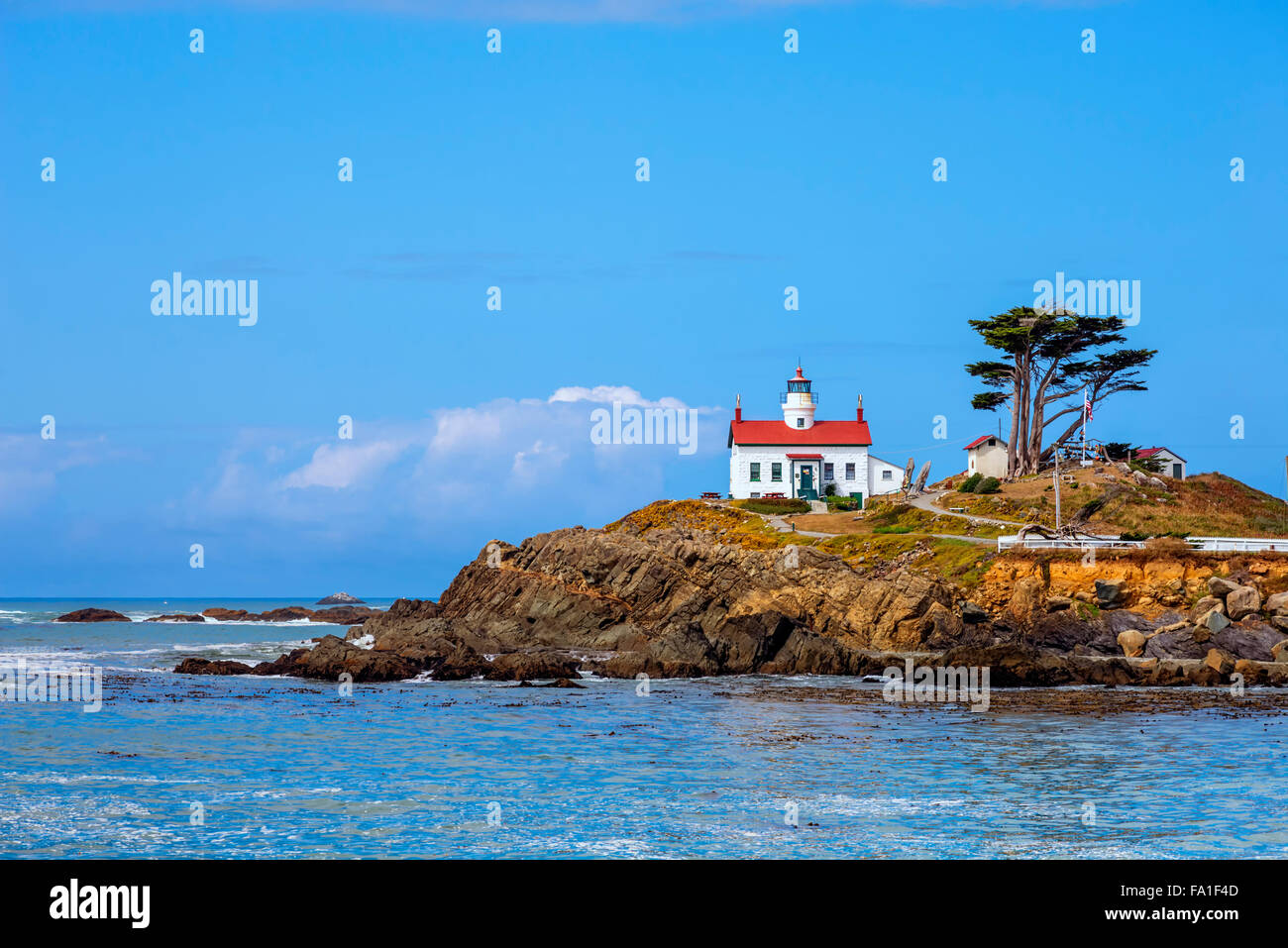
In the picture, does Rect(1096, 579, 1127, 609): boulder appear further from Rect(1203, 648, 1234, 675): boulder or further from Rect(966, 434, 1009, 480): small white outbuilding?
Rect(966, 434, 1009, 480): small white outbuilding

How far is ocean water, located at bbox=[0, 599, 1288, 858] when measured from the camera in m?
17.5

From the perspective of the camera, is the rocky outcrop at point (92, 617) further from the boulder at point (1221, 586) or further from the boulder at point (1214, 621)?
the boulder at point (1214, 621)

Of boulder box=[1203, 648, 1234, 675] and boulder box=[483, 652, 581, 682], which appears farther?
boulder box=[483, 652, 581, 682]

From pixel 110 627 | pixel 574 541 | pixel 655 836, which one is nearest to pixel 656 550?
pixel 574 541

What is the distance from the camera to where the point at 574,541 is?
57.2m

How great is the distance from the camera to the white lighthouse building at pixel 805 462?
271 feet

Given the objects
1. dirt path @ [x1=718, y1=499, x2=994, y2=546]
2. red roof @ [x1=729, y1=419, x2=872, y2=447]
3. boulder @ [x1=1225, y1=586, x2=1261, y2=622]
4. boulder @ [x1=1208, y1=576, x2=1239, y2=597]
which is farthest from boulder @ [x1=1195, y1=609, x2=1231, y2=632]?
red roof @ [x1=729, y1=419, x2=872, y2=447]
